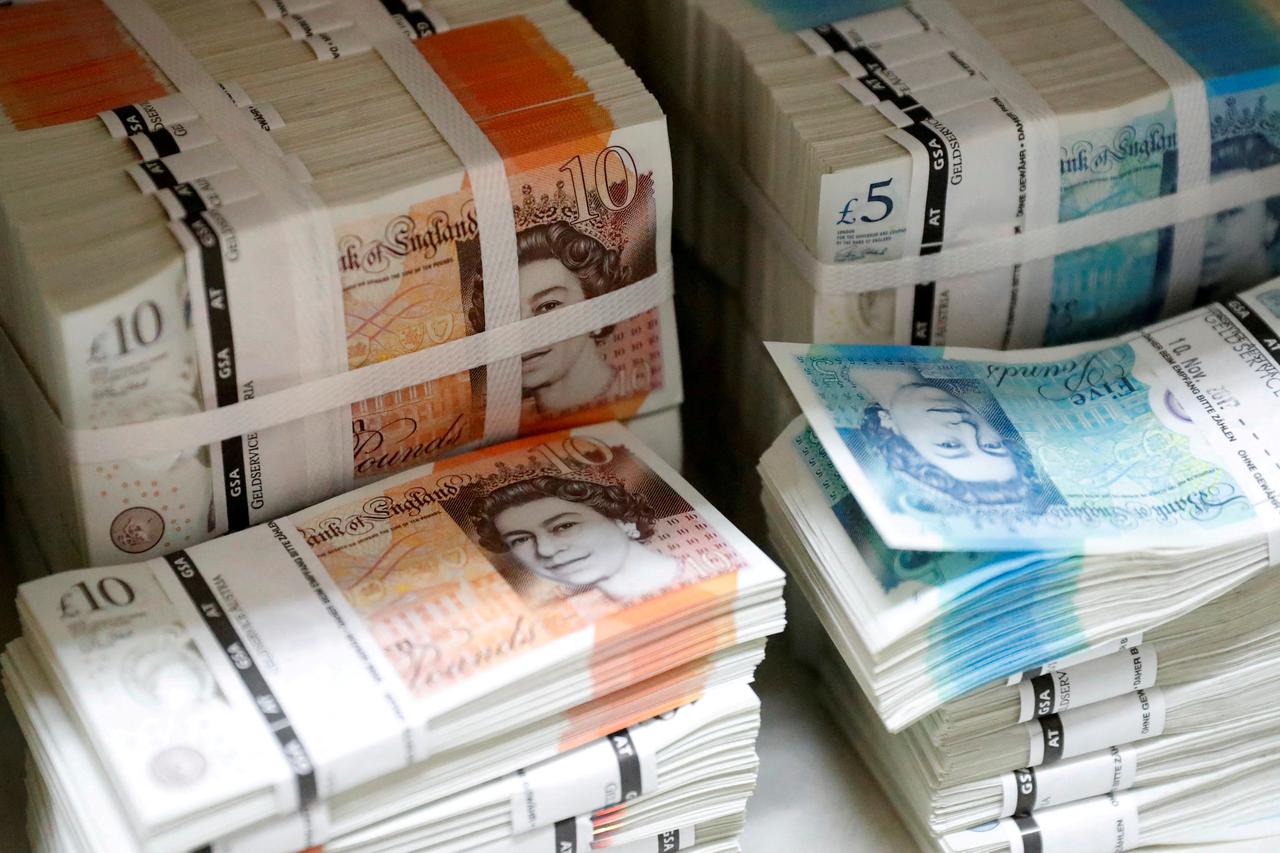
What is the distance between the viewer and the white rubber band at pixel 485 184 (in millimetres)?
843

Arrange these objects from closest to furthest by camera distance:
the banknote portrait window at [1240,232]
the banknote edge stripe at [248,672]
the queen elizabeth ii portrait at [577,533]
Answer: the banknote edge stripe at [248,672] < the queen elizabeth ii portrait at [577,533] < the banknote portrait window at [1240,232]

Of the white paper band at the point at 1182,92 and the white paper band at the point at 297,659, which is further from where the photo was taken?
the white paper band at the point at 1182,92

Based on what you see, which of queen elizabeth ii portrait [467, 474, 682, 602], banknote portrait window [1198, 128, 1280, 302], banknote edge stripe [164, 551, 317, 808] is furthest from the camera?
banknote portrait window [1198, 128, 1280, 302]

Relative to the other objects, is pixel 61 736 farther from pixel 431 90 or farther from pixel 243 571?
pixel 431 90

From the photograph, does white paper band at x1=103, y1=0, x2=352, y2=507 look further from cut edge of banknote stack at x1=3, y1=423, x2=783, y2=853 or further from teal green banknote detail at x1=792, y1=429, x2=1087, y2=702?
teal green banknote detail at x1=792, y1=429, x2=1087, y2=702

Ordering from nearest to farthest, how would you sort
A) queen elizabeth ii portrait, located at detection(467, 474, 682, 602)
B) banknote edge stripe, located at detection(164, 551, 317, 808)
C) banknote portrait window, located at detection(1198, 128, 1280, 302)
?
1. banknote edge stripe, located at detection(164, 551, 317, 808)
2. queen elizabeth ii portrait, located at detection(467, 474, 682, 602)
3. banknote portrait window, located at detection(1198, 128, 1280, 302)

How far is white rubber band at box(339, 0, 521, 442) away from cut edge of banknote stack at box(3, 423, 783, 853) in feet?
0.13

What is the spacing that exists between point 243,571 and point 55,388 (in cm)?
14

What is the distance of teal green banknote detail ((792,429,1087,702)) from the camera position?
0.85m

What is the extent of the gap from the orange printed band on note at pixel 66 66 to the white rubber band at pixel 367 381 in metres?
0.19

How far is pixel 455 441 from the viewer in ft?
3.03

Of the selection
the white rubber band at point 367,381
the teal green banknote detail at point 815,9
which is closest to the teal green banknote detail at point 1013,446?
the white rubber band at point 367,381

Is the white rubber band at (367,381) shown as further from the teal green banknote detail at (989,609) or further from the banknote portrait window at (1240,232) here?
the banknote portrait window at (1240,232)

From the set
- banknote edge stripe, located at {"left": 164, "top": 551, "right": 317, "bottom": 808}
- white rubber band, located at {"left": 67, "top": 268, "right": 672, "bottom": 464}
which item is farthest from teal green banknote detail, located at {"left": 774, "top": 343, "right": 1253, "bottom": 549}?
banknote edge stripe, located at {"left": 164, "top": 551, "right": 317, "bottom": 808}
